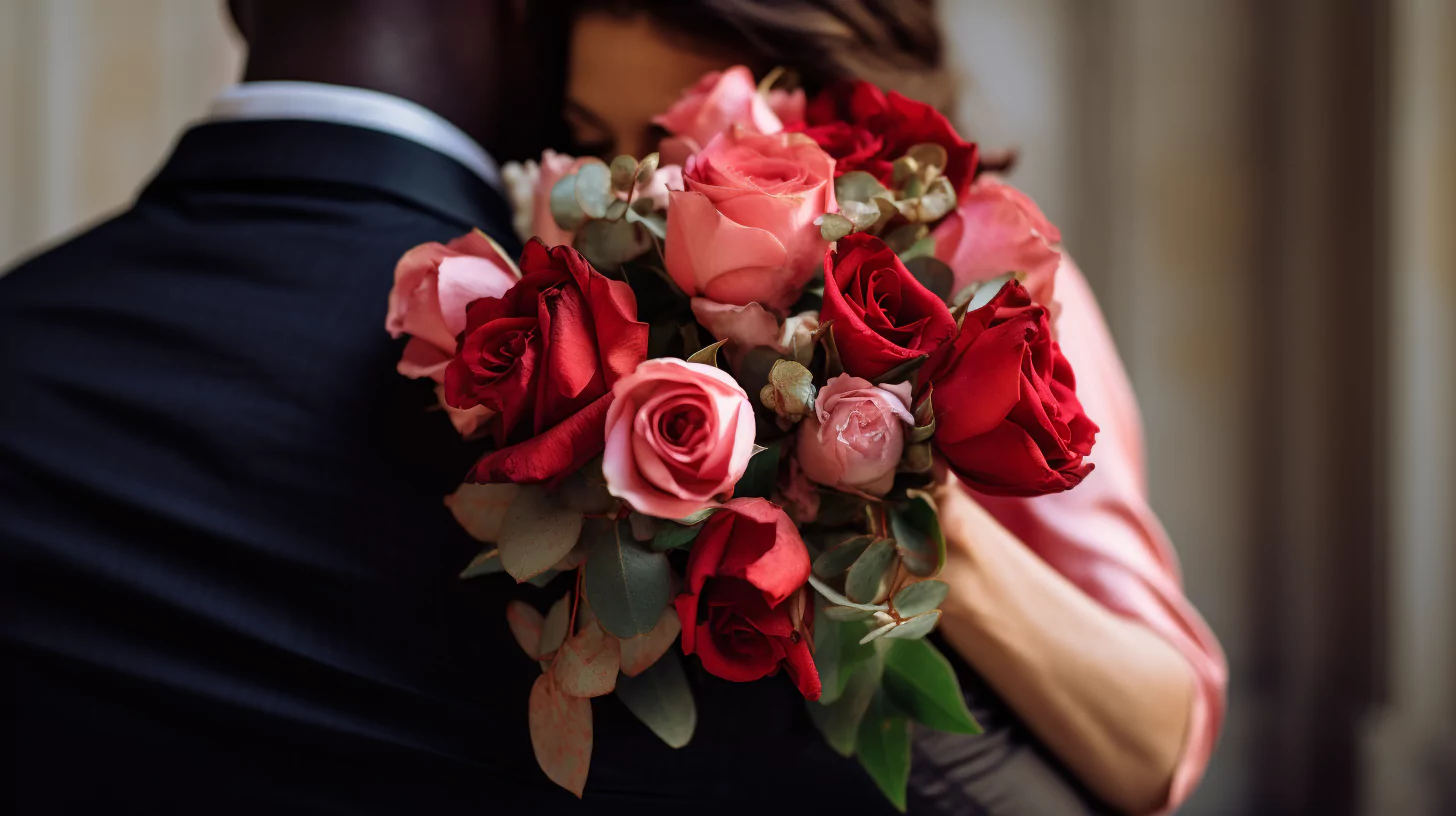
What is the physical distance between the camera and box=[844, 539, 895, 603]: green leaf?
17.1 inches

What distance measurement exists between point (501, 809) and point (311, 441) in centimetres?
23

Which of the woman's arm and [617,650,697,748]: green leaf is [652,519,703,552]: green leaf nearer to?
[617,650,697,748]: green leaf

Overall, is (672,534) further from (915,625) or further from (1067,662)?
(1067,662)

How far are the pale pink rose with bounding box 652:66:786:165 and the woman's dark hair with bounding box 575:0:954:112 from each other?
8.0 inches

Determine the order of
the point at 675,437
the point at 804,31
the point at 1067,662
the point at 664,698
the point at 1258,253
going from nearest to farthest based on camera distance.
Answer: the point at 675,437 → the point at 664,698 → the point at 1067,662 → the point at 804,31 → the point at 1258,253

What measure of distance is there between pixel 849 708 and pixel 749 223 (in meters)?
0.26

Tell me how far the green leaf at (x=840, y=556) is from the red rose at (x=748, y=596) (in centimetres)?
2

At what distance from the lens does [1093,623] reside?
66cm

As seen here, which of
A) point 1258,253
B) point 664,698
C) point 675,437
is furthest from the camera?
point 1258,253

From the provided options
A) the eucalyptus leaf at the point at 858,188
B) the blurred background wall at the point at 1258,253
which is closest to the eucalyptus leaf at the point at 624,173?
the eucalyptus leaf at the point at 858,188

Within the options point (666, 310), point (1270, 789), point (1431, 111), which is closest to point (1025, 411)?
point (666, 310)

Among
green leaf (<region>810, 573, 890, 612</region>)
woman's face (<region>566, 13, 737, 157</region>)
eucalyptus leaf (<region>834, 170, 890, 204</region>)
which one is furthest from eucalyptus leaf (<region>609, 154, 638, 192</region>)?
woman's face (<region>566, 13, 737, 157</region>)

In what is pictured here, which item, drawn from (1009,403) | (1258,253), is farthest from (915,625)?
(1258,253)

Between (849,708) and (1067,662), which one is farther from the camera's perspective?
(1067,662)
